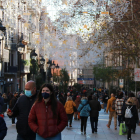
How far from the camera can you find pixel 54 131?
573 cm

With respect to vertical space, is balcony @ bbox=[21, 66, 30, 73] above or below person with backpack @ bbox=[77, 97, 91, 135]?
above

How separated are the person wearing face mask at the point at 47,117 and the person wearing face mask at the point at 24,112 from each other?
758 mm

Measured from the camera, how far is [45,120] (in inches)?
227

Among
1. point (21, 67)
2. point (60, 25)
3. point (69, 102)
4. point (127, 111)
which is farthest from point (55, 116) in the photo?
point (21, 67)

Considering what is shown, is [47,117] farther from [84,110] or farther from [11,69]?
[11,69]

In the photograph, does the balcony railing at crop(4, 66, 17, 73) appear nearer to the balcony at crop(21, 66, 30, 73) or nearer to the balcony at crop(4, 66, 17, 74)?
the balcony at crop(4, 66, 17, 74)

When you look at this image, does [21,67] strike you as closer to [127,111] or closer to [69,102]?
[69,102]

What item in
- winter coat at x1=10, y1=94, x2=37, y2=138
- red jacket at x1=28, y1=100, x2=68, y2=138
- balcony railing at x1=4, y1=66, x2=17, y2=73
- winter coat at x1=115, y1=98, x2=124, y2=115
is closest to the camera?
red jacket at x1=28, y1=100, x2=68, y2=138

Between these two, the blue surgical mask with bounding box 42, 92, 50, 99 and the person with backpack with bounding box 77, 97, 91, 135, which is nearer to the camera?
the blue surgical mask with bounding box 42, 92, 50, 99

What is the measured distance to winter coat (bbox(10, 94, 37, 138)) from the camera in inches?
261

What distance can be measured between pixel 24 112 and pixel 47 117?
1086mm

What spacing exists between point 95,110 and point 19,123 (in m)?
7.28

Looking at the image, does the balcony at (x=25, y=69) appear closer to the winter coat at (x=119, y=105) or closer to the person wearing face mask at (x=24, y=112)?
the winter coat at (x=119, y=105)

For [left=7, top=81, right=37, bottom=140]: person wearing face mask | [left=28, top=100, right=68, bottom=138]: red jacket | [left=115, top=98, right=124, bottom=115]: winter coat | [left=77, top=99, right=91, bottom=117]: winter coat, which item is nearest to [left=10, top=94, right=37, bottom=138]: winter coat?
[left=7, top=81, right=37, bottom=140]: person wearing face mask
